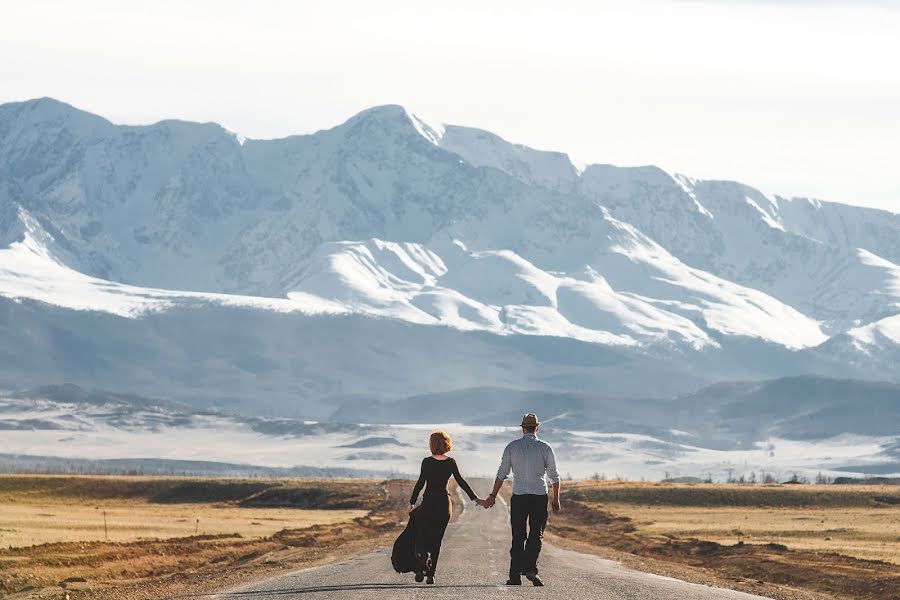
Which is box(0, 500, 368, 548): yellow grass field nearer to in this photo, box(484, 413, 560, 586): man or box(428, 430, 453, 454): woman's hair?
box(484, 413, 560, 586): man

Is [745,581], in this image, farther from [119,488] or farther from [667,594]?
[119,488]

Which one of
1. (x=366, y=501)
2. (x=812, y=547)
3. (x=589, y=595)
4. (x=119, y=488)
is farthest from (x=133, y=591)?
(x=119, y=488)

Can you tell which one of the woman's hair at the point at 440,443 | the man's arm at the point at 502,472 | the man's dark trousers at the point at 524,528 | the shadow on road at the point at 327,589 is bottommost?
the shadow on road at the point at 327,589

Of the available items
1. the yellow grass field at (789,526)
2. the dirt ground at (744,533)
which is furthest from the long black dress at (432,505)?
the yellow grass field at (789,526)

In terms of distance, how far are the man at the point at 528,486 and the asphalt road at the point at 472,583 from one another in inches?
45.0

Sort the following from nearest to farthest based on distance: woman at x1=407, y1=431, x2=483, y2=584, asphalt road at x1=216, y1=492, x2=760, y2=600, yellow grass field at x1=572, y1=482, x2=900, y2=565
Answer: woman at x1=407, y1=431, x2=483, y2=584 → asphalt road at x1=216, y1=492, x2=760, y2=600 → yellow grass field at x1=572, y1=482, x2=900, y2=565

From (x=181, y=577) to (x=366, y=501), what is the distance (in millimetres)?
108255

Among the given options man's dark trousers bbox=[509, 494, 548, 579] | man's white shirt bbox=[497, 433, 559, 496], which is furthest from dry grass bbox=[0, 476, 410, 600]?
man's white shirt bbox=[497, 433, 559, 496]

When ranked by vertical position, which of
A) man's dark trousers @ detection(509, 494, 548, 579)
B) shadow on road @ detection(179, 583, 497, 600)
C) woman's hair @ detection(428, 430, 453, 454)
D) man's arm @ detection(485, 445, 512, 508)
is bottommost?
shadow on road @ detection(179, 583, 497, 600)

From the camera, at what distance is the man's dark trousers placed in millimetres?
43688

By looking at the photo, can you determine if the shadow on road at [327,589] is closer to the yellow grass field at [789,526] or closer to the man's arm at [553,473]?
the man's arm at [553,473]

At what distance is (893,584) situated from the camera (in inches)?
2359

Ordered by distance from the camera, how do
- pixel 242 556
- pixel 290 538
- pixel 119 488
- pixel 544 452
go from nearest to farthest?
pixel 544 452 < pixel 242 556 < pixel 290 538 < pixel 119 488

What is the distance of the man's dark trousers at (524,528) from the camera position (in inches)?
1720
